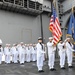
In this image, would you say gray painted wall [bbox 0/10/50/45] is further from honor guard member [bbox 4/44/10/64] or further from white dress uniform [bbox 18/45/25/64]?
white dress uniform [bbox 18/45/25/64]

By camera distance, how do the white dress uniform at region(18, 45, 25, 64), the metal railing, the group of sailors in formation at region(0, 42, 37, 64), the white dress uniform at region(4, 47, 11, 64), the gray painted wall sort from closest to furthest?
the white dress uniform at region(18, 45, 25, 64), the group of sailors in formation at region(0, 42, 37, 64), the white dress uniform at region(4, 47, 11, 64), the metal railing, the gray painted wall

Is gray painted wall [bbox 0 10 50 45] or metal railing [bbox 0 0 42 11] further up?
metal railing [bbox 0 0 42 11]

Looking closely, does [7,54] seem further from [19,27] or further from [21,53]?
[19,27]

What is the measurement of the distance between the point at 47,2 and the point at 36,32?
4003 millimetres

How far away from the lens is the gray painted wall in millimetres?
20281

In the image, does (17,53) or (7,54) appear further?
(17,53)

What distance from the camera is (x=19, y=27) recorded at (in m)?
21.7

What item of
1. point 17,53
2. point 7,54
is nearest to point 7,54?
point 7,54

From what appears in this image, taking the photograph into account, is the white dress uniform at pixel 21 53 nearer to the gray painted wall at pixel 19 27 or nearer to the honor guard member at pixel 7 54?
the honor guard member at pixel 7 54

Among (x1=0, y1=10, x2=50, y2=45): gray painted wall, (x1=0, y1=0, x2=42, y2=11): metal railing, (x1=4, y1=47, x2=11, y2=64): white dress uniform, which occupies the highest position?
(x1=0, y1=0, x2=42, y2=11): metal railing

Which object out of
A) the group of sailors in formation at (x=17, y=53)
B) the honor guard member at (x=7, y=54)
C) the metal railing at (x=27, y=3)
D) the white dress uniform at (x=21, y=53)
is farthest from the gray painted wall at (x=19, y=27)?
the white dress uniform at (x=21, y=53)

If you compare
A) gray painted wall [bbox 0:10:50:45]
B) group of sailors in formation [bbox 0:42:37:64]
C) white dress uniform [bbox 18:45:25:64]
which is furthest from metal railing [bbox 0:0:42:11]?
white dress uniform [bbox 18:45:25:64]

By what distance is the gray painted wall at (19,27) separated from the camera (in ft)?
66.5

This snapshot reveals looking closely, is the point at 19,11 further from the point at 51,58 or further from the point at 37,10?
the point at 51,58
